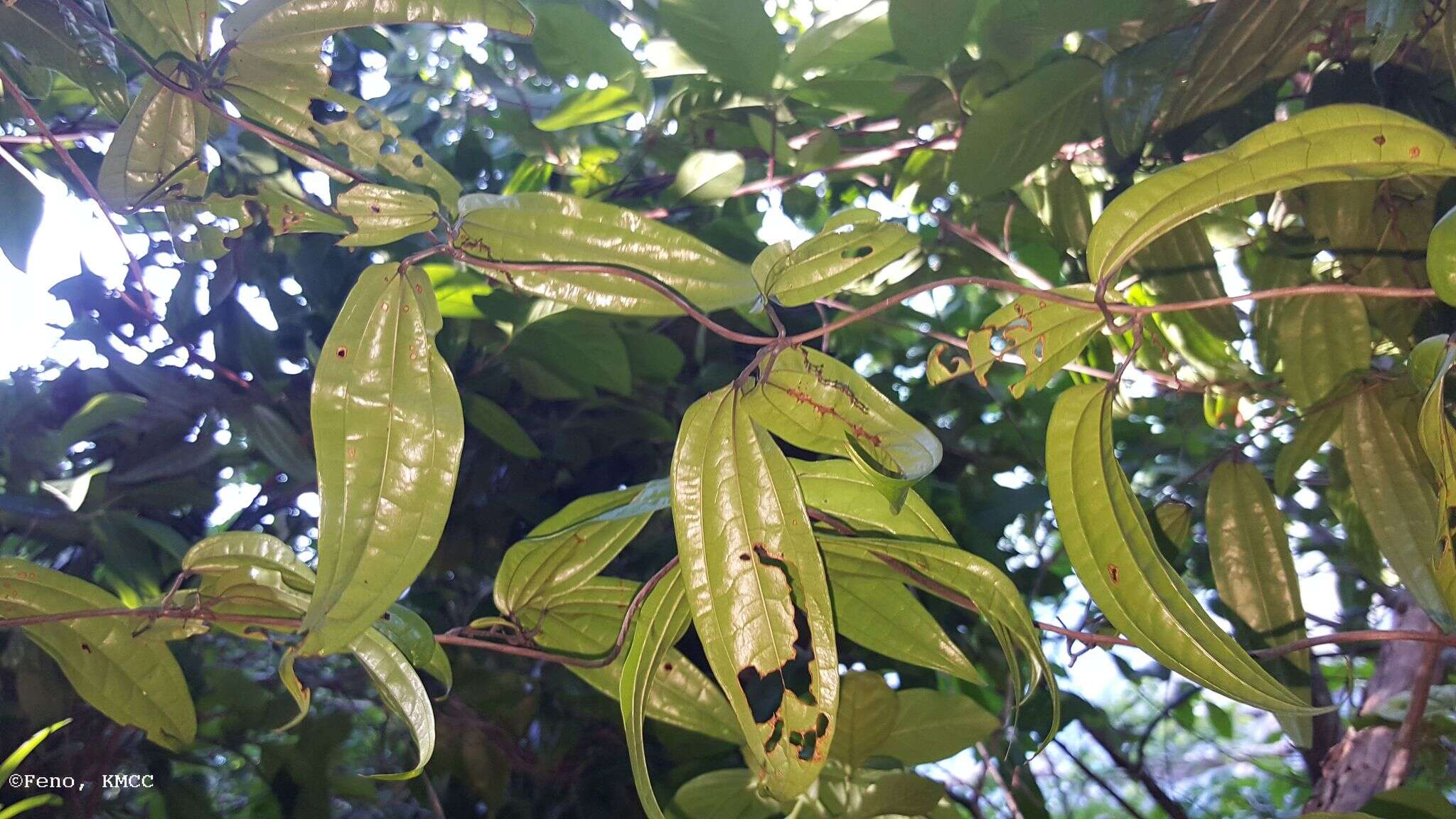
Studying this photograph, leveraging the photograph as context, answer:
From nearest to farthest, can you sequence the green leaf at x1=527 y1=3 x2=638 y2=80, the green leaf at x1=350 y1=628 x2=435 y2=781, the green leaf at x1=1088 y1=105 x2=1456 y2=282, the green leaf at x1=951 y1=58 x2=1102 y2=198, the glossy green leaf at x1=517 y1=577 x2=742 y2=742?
1. the green leaf at x1=1088 y1=105 x2=1456 y2=282
2. the green leaf at x1=350 y1=628 x2=435 y2=781
3. the glossy green leaf at x1=517 y1=577 x2=742 y2=742
4. the green leaf at x1=951 y1=58 x2=1102 y2=198
5. the green leaf at x1=527 y1=3 x2=638 y2=80

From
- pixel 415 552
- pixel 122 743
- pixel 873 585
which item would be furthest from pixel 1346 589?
pixel 122 743

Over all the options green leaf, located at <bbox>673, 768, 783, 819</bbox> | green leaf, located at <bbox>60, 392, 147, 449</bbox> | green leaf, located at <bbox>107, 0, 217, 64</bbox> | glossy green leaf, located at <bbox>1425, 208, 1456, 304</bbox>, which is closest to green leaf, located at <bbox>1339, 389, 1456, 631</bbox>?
glossy green leaf, located at <bbox>1425, 208, 1456, 304</bbox>

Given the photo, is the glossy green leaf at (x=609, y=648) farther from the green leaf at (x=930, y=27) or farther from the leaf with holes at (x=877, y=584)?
the green leaf at (x=930, y=27)

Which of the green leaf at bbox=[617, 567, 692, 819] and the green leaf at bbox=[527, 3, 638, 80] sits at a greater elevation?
the green leaf at bbox=[527, 3, 638, 80]

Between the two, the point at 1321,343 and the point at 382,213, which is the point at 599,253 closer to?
the point at 382,213

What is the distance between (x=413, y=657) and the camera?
47cm

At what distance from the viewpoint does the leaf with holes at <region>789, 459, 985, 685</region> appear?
17.1 inches

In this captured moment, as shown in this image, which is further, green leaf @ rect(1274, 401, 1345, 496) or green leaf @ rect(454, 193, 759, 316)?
green leaf @ rect(1274, 401, 1345, 496)

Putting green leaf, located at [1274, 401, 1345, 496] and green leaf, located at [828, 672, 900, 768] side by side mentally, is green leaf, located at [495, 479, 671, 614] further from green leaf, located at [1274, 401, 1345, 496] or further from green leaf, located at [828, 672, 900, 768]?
green leaf, located at [1274, 401, 1345, 496]

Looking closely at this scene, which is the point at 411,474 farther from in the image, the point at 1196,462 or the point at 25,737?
the point at 1196,462

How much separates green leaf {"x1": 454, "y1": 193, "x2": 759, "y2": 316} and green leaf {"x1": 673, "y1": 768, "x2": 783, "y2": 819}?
36 centimetres

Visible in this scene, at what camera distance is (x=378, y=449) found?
0.36 m

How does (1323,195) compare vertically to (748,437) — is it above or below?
above

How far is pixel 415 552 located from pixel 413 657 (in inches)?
5.8
